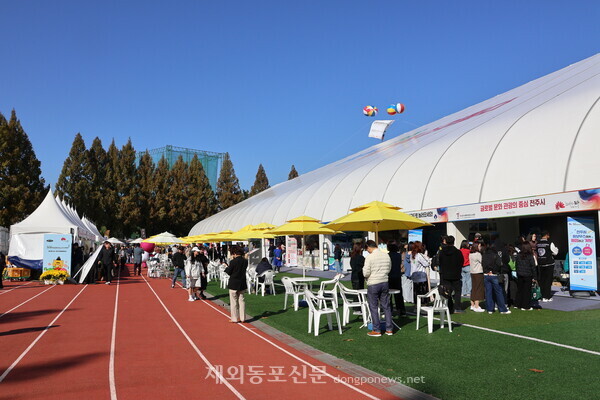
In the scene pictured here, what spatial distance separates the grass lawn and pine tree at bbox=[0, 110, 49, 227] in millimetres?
41808

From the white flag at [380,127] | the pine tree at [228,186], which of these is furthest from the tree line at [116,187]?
the white flag at [380,127]

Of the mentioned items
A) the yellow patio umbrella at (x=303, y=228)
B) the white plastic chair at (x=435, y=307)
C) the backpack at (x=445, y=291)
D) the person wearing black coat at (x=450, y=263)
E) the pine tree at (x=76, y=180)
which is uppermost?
the pine tree at (x=76, y=180)

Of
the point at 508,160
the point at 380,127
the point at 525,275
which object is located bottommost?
the point at 525,275

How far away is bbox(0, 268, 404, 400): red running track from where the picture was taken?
18.4 ft

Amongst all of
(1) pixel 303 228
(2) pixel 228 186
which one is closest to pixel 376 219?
(1) pixel 303 228

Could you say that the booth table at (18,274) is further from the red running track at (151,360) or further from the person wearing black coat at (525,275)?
the person wearing black coat at (525,275)

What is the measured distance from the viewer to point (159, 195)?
6300cm

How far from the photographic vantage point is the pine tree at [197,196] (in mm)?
66000

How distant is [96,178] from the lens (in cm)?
5741

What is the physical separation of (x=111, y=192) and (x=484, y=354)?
191ft

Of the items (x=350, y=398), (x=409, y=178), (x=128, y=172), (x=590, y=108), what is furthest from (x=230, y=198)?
(x=350, y=398)

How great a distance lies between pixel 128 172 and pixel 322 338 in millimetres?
56899

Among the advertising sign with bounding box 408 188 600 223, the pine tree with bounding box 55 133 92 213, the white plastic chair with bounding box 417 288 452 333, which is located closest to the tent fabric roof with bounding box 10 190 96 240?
the advertising sign with bounding box 408 188 600 223

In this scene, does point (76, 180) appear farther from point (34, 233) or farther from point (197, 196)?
point (34, 233)
